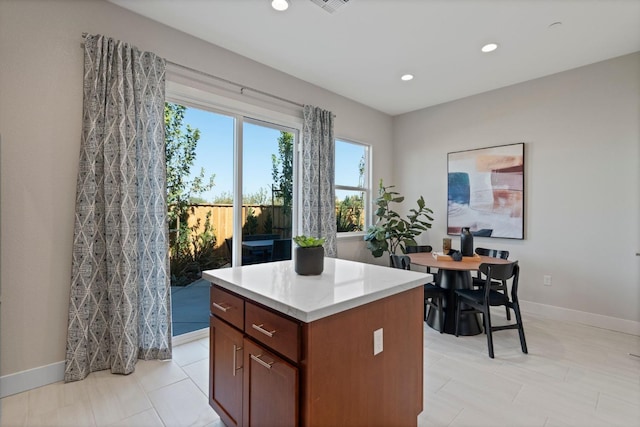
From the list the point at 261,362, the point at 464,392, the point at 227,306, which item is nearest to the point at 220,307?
the point at 227,306

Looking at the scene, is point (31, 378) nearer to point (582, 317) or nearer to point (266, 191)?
point (266, 191)

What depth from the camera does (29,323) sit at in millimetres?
2090

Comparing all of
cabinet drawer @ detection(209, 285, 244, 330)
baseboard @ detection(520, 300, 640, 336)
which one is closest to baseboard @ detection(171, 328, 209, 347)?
cabinet drawer @ detection(209, 285, 244, 330)

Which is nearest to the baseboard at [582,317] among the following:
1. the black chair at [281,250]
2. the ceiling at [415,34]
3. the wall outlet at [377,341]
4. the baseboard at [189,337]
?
the ceiling at [415,34]

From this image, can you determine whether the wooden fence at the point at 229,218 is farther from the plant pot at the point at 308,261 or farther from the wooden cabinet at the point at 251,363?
the plant pot at the point at 308,261

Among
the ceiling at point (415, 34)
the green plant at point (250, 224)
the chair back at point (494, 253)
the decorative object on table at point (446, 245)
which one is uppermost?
the ceiling at point (415, 34)

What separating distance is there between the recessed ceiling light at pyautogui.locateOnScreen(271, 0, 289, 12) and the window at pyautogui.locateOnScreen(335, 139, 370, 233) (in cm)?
216

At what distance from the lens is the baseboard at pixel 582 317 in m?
3.09

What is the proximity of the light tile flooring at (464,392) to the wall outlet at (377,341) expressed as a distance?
2.58ft

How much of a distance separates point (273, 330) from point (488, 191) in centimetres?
382

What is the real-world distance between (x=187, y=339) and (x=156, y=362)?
433 millimetres

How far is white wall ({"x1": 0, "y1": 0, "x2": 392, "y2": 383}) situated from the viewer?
2.01 m

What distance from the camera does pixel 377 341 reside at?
4.58 ft

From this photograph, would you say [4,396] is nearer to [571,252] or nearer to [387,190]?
[387,190]
